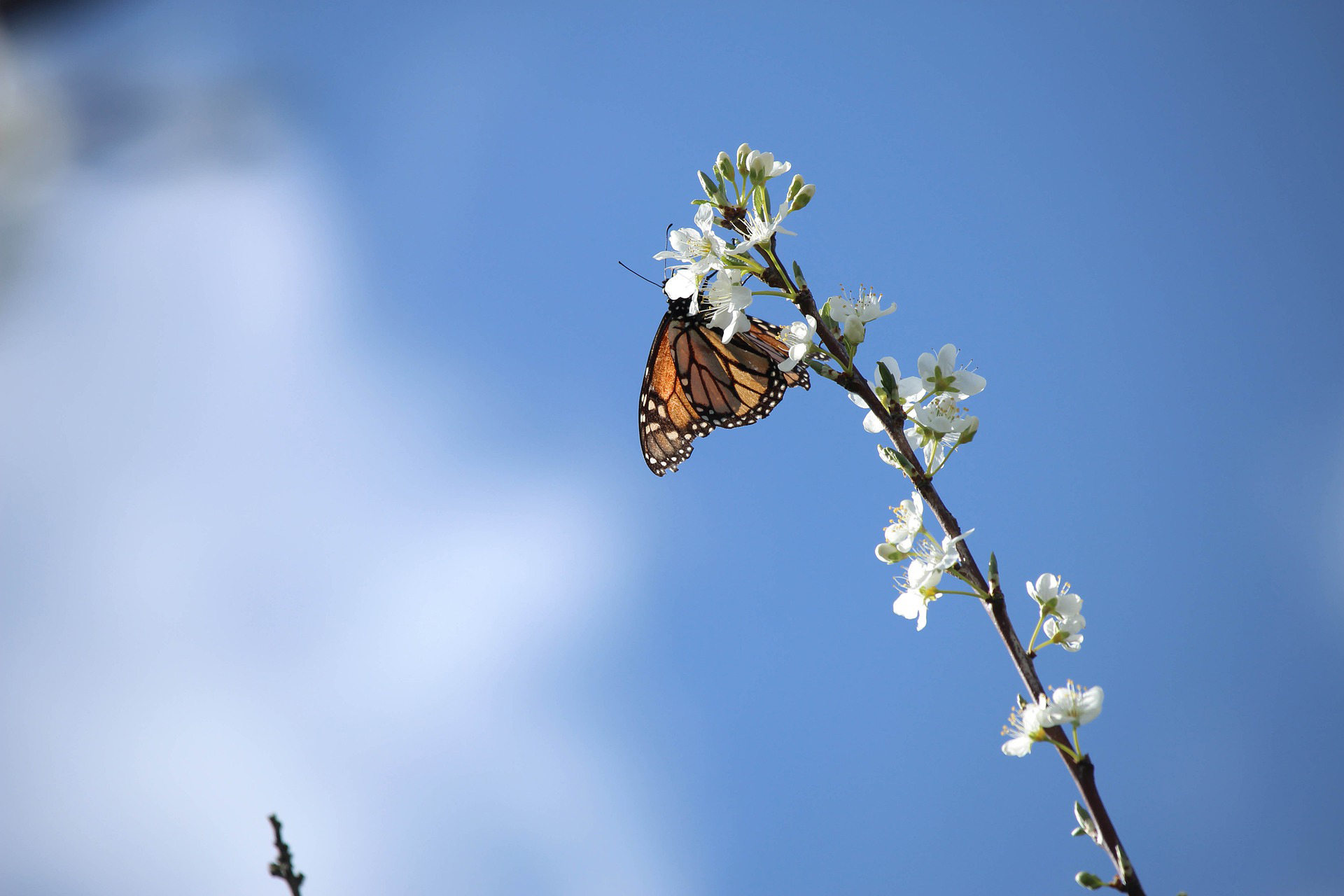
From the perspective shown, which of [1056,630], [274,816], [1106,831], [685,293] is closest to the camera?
[274,816]

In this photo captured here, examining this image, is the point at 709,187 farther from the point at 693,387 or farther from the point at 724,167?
the point at 693,387

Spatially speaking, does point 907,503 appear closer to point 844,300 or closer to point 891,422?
point 891,422

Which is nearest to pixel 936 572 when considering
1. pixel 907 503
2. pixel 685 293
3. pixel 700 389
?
pixel 907 503

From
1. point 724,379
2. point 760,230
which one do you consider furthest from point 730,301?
point 724,379

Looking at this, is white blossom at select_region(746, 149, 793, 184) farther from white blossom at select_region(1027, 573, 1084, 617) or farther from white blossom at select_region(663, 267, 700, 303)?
white blossom at select_region(1027, 573, 1084, 617)

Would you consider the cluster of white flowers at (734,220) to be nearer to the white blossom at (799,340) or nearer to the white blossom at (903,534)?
the white blossom at (799,340)

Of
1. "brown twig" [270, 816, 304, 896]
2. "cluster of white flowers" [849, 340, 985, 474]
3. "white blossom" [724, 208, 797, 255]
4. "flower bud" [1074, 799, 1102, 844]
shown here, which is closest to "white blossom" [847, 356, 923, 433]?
"cluster of white flowers" [849, 340, 985, 474]
